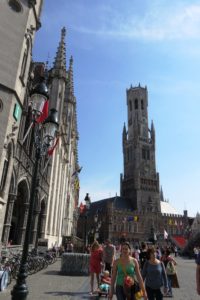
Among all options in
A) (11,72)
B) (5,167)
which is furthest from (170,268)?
(11,72)

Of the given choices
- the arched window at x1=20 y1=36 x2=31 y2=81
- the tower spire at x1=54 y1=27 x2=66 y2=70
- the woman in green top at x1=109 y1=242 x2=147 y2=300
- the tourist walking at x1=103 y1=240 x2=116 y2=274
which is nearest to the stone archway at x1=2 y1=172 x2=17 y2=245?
the arched window at x1=20 y1=36 x2=31 y2=81

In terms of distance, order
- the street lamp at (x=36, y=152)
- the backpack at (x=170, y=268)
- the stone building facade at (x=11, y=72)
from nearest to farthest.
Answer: the street lamp at (x=36, y=152) < the backpack at (x=170, y=268) < the stone building facade at (x=11, y=72)

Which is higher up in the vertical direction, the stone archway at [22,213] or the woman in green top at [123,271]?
the stone archway at [22,213]

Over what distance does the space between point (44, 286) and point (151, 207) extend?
328ft

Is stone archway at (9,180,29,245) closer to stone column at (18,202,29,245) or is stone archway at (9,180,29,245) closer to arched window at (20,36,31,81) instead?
stone column at (18,202,29,245)

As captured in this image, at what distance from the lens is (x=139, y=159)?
11275 centimetres

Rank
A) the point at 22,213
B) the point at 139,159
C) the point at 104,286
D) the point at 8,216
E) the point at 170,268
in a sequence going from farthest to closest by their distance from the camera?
the point at 139,159 → the point at 22,213 → the point at 8,216 → the point at 170,268 → the point at 104,286

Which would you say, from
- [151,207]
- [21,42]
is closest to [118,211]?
[151,207]

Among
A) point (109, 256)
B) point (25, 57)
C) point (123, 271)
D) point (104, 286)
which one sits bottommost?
point (104, 286)

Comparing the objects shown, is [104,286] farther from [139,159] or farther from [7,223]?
[139,159]

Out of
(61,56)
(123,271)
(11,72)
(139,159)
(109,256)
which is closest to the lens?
(123,271)

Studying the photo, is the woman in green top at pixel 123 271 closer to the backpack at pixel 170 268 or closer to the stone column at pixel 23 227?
the backpack at pixel 170 268

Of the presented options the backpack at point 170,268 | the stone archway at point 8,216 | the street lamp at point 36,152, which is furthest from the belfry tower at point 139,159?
the street lamp at point 36,152

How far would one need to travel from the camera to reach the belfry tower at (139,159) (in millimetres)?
108662
